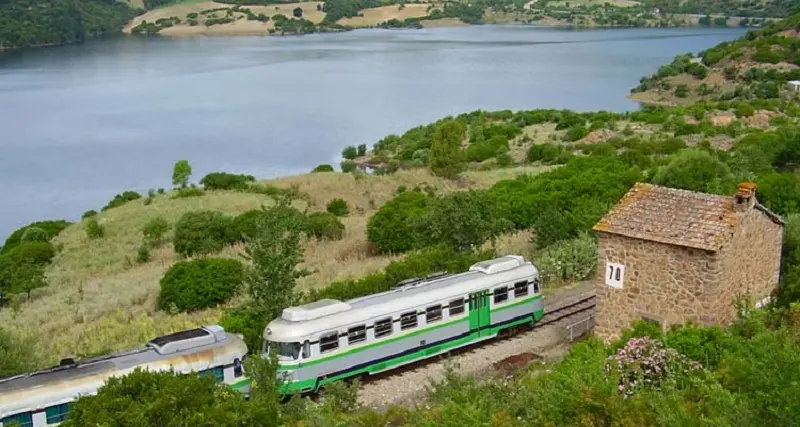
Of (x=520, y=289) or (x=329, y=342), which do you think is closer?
(x=329, y=342)

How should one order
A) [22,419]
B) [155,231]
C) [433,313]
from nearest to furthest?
[22,419], [433,313], [155,231]

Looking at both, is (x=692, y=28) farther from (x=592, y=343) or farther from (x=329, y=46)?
(x=592, y=343)

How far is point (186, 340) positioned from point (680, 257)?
822 cm

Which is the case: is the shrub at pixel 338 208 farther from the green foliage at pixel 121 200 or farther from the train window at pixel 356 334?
the train window at pixel 356 334

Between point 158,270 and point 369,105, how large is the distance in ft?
200

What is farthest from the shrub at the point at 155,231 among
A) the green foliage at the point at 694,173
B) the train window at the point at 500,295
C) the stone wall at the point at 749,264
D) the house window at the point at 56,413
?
the stone wall at the point at 749,264

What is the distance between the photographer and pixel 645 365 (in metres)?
12.4

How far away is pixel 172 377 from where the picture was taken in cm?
1068

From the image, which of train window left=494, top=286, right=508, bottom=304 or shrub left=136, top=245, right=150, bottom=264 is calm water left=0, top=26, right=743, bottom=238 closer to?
shrub left=136, top=245, right=150, bottom=264

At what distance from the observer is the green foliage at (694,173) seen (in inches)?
1080

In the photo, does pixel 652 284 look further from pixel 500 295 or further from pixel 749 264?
pixel 500 295

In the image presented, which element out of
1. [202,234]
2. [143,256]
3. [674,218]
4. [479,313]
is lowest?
[143,256]

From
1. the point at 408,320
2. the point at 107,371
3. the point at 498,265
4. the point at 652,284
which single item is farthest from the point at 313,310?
the point at 652,284

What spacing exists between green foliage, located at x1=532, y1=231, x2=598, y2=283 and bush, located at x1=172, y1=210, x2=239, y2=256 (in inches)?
450
